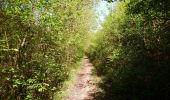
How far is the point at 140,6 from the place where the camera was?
380 inches

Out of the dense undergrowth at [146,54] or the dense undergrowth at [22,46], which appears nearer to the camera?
the dense undergrowth at [22,46]

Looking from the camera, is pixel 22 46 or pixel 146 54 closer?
pixel 22 46

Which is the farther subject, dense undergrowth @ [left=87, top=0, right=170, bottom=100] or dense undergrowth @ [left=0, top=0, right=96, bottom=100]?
dense undergrowth @ [left=87, top=0, right=170, bottom=100]

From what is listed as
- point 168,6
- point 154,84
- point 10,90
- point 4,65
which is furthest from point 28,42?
point 154,84

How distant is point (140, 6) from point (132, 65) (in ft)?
16.1

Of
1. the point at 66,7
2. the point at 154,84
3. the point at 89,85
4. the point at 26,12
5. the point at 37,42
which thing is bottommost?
the point at 89,85

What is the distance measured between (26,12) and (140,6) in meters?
4.49

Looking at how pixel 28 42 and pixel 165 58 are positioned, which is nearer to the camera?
pixel 28 42

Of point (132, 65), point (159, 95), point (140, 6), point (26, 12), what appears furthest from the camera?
point (132, 65)

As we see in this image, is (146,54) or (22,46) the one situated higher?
(22,46)

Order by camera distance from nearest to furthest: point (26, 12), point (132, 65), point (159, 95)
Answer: point (26, 12)
point (159, 95)
point (132, 65)

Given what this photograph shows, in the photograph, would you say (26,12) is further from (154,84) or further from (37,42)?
(154,84)

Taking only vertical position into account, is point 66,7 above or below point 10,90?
above

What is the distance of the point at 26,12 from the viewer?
8.16m
